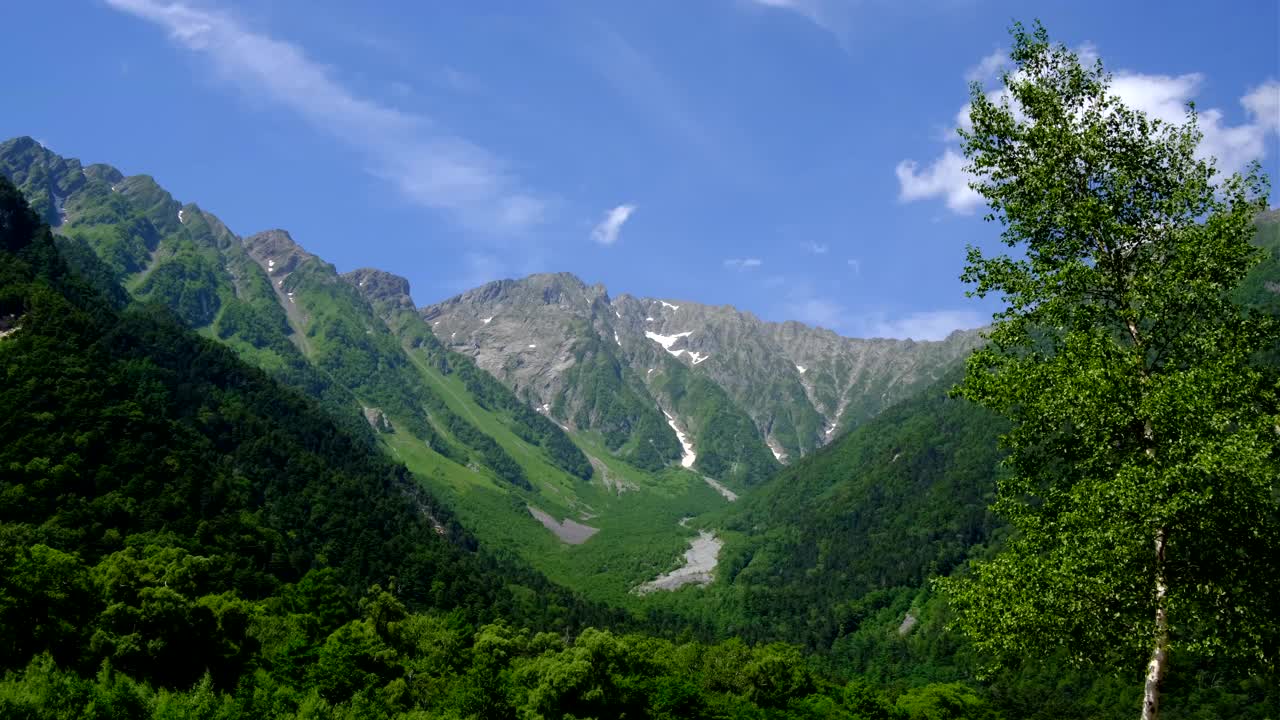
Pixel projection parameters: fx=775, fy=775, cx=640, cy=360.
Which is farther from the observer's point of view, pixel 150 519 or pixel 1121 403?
pixel 150 519

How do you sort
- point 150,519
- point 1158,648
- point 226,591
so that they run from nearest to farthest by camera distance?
point 1158,648 < point 226,591 < point 150,519

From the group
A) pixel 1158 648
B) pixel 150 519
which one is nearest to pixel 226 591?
pixel 150 519

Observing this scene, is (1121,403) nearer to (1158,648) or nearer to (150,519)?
(1158,648)

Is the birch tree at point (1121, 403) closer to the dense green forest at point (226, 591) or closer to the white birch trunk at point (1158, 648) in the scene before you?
the white birch trunk at point (1158, 648)

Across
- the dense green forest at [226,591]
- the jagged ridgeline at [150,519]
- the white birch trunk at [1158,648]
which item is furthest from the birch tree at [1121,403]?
the jagged ridgeline at [150,519]

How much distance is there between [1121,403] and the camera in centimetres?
2158

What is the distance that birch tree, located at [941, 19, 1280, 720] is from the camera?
20.7m

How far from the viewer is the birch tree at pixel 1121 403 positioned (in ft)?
68.0

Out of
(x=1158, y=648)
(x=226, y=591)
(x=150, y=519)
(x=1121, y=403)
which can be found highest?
(x=1121, y=403)

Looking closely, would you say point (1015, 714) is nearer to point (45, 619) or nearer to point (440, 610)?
point (440, 610)

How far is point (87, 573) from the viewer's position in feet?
243

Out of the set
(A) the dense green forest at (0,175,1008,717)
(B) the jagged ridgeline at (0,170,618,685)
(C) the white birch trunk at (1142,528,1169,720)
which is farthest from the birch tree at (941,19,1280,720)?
(B) the jagged ridgeline at (0,170,618,685)

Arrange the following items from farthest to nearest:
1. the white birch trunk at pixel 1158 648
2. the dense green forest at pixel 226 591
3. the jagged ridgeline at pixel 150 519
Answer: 1. the jagged ridgeline at pixel 150 519
2. the dense green forest at pixel 226 591
3. the white birch trunk at pixel 1158 648

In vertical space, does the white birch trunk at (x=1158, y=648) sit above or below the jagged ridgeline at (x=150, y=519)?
above
